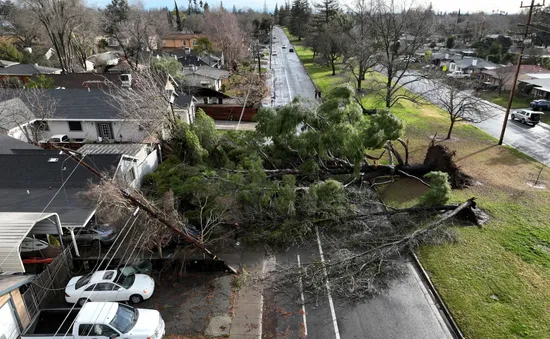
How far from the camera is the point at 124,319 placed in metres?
11.6

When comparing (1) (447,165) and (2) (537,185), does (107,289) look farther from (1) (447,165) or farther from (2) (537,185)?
(2) (537,185)

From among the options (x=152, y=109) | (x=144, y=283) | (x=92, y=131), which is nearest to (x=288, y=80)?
(x=92, y=131)

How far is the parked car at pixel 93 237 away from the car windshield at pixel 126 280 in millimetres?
3482

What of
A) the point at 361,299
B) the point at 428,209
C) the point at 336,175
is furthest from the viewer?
the point at 336,175

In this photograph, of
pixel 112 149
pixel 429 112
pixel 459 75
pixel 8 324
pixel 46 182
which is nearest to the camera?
pixel 8 324

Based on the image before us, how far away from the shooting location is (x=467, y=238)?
55.1ft

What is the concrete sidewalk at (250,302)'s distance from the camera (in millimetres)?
12219

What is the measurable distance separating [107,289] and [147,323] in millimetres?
2651

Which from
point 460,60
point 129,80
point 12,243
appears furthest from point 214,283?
point 460,60

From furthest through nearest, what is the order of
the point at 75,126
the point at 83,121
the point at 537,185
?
1. the point at 75,126
2. the point at 83,121
3. the point at 537,185

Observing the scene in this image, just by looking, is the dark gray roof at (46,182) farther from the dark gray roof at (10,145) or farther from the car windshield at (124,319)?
the car windshield at (124,319)

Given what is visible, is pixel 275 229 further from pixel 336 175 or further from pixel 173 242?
pixel 336 175

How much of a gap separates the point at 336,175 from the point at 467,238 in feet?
24.7

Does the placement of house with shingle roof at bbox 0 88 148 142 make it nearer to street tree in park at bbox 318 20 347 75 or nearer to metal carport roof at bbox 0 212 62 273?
metal carport roof at bbox 0 212 62 273
